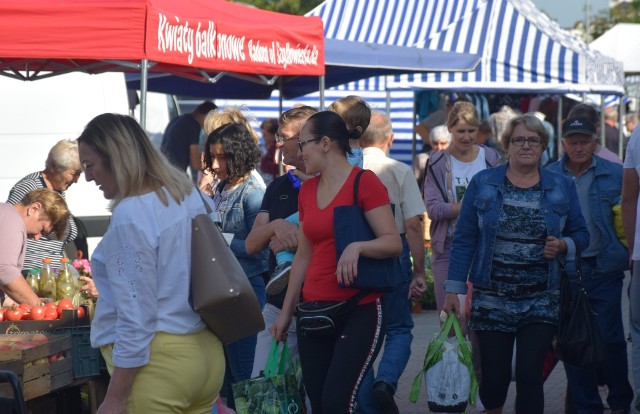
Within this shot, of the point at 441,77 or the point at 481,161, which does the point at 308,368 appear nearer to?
the point at 481,161

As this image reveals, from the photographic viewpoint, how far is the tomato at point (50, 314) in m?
6.04

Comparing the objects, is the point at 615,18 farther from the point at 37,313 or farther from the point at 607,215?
the point at 37,313

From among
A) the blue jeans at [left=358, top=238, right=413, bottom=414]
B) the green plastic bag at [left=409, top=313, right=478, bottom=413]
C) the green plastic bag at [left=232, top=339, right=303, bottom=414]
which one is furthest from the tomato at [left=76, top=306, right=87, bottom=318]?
the green plastic bag at [left=409, top=313, right=478, bottom=413]

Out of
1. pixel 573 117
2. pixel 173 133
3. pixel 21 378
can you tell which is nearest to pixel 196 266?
pixel 21 378

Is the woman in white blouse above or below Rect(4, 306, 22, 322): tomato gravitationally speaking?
above

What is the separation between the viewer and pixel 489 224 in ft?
18.5

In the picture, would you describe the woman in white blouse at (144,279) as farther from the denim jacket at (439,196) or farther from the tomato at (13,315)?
the denim jacket at (439,196)

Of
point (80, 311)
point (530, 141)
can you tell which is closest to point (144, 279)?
point (80, 311)

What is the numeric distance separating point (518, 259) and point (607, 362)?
58.7 inches

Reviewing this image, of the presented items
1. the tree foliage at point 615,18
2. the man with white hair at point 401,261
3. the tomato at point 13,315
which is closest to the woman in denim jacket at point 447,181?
the man with white hair at point 401,261

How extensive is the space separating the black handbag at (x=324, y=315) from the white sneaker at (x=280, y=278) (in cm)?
58

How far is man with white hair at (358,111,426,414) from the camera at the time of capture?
20.0 feet

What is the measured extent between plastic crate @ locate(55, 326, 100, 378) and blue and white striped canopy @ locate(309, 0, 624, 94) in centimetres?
878

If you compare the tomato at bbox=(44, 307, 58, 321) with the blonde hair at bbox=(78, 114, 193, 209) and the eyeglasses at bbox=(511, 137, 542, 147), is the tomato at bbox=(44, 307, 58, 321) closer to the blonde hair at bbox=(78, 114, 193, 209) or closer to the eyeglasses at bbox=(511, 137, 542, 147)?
the blonde hair at bbox=(78, 114, 193, 209)
